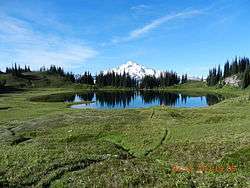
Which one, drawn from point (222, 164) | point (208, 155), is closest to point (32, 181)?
point (222, 164)

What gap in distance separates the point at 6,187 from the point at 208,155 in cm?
2121

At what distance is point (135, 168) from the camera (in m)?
23.5

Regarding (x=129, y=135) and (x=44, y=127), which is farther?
(x=44, y=127)

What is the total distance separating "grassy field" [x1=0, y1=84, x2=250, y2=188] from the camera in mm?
21538

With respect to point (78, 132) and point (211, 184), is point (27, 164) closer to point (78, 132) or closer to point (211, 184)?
point (211, 184)

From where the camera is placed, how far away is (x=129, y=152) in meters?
42.5

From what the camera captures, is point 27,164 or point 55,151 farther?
point 55,151

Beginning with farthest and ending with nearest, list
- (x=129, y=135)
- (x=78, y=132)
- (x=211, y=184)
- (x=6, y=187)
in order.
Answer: (x=78, y=132) → (x=129, y=135) → (x=6, y=187) → (x=211, y=184)

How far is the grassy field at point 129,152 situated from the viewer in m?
21.5

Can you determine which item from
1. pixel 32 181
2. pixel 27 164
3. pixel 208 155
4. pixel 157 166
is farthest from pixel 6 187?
pixel 208 155

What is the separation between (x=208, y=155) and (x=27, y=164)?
59.3ft

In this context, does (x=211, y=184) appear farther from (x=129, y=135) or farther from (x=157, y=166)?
(x=129, y=135)

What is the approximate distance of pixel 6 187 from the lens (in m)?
21.6

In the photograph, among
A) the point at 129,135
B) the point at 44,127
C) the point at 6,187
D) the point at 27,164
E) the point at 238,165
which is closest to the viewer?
the point at 6,187
